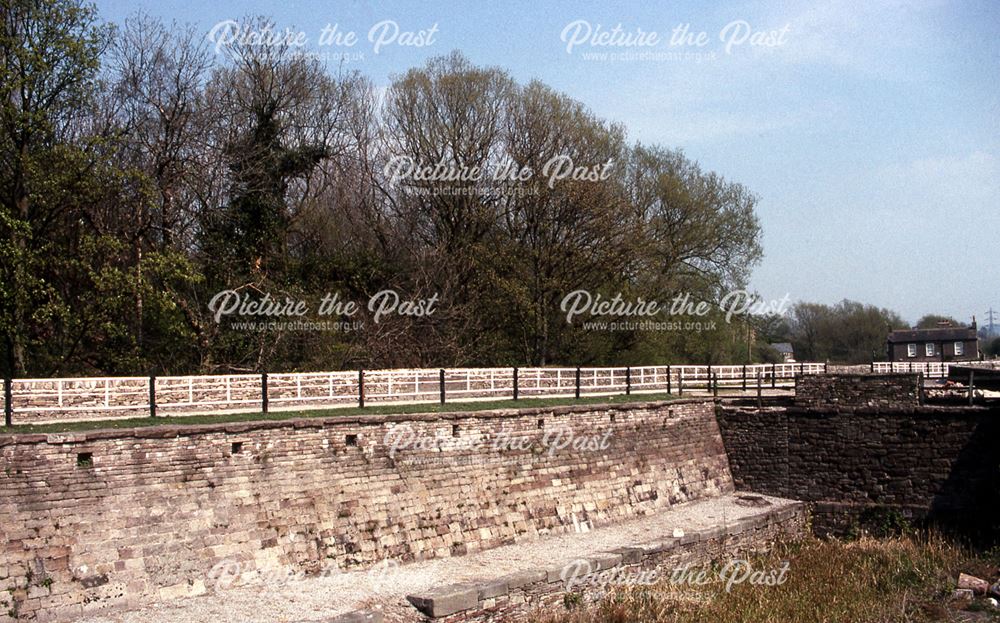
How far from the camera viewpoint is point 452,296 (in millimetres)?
32469

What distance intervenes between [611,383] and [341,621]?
1420 centimetres

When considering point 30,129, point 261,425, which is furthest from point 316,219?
point 261,425

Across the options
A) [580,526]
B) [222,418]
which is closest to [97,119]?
[222,418]

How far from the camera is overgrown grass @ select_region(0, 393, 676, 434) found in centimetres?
1366

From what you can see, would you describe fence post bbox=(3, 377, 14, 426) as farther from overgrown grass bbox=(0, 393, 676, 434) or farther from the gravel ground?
the gravel ground

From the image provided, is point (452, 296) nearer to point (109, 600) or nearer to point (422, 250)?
point (422, 250)

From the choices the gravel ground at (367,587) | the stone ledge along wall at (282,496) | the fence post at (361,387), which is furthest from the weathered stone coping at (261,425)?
the gravel ground at (367,587)

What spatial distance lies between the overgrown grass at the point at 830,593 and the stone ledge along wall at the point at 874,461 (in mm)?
1481

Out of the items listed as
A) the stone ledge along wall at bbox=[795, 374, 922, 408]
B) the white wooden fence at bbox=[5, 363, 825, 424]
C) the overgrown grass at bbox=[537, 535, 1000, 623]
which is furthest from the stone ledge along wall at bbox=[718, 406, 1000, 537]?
the white wooden fence at bbox=[5, 363, 825, 424]

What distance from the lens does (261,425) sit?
46.2ft

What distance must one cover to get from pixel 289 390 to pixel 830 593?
10.7 m

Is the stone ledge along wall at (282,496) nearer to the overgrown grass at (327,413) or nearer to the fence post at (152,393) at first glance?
the overgrown grass at (327,413)

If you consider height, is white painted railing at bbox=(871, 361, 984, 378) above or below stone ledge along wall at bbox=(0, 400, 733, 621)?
above

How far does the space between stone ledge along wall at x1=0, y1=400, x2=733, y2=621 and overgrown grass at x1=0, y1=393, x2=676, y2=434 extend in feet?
3.03
